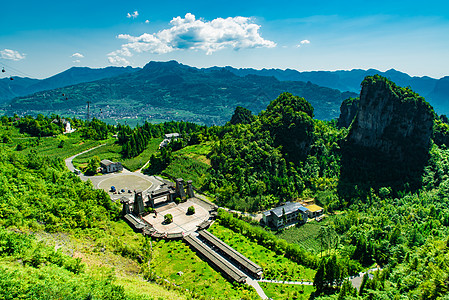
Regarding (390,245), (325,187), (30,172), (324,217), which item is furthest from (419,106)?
(30,172)

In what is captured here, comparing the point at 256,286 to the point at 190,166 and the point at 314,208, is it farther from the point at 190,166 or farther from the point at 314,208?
the point at 190,166

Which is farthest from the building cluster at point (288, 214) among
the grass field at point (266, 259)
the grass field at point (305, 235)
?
the grass field at point (266, 259)

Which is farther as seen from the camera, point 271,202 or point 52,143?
point 52,143

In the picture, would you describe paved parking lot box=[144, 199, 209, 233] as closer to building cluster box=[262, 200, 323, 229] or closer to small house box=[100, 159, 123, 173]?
building cluster box=[262, 200, 323, 229]

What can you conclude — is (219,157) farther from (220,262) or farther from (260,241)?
(220,262)

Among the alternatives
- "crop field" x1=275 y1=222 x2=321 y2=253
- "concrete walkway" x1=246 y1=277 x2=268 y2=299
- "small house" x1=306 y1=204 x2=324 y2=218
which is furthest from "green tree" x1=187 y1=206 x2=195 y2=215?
"small house" x1=306 y1=204 x2=324 y2=218

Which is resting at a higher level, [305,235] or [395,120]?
[395,120]

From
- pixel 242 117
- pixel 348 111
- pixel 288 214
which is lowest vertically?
pixel 288 214

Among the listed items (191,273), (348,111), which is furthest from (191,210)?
(348,111)
